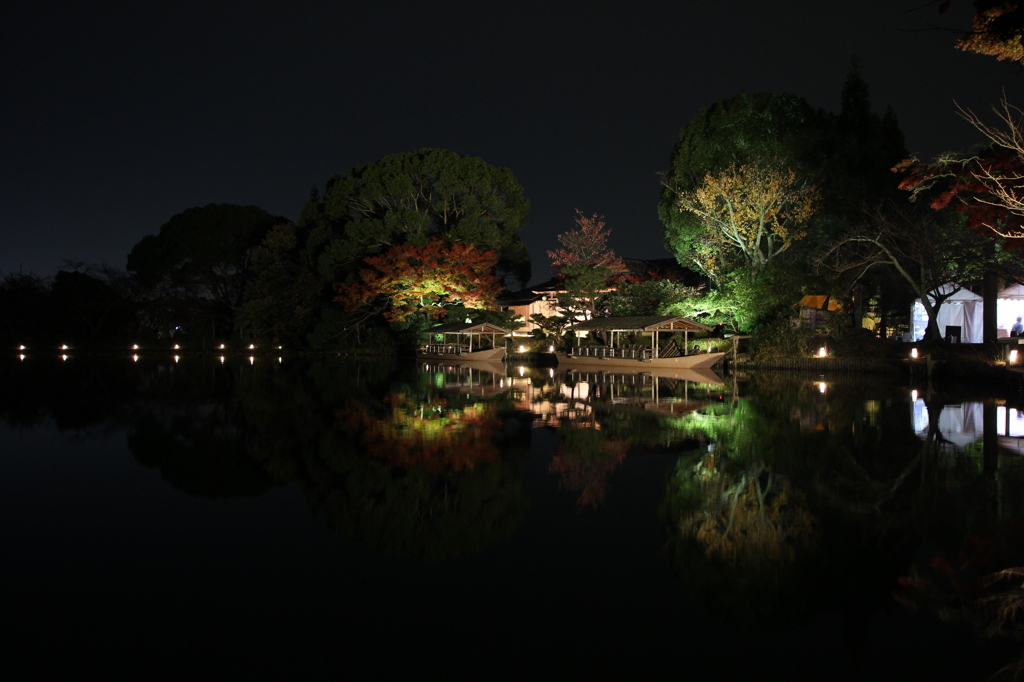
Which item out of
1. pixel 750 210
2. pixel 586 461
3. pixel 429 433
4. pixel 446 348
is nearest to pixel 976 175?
pixel 586 461

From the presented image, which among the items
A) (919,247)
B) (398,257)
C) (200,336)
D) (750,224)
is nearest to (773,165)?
(750,224)

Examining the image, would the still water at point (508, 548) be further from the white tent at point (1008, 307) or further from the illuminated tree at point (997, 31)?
the white tent at point (1008, 307)

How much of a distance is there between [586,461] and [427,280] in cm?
2809

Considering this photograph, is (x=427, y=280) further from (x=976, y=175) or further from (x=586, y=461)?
(x=586, y=461)

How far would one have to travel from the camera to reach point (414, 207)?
3903 cm

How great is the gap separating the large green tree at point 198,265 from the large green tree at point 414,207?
9.40m

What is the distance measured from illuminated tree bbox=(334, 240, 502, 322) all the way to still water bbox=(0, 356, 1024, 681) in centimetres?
2490

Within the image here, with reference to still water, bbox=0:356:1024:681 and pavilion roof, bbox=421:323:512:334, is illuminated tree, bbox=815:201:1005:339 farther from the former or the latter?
pavilion roof, bbox=421:323:512:334

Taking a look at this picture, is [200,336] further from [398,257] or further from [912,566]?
[912,566]

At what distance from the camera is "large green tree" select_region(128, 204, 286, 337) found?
1839 inches

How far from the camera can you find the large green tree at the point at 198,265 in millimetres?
46719

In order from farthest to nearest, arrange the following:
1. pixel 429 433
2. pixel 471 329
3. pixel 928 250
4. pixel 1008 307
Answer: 1. pixel 471 329
2. pixel 1008 307
3. pixel 928 250
4. pixel 429 433

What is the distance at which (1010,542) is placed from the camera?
5.34m

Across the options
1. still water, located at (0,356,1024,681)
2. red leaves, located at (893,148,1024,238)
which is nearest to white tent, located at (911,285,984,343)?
red leaves, located at (893,148,1024,238)
